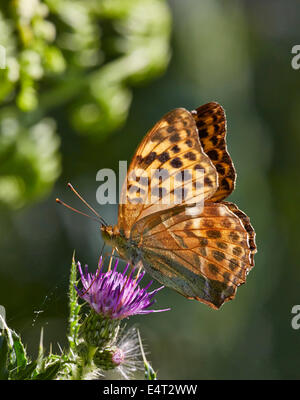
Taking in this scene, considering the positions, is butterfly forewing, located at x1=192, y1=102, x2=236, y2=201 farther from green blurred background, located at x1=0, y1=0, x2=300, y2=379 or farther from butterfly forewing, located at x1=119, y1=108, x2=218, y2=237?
green blurred background, located at x1=0, y1=0, x2=300, y2=379

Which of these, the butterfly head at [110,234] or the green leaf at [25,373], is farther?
the butterfly head at [110,234]

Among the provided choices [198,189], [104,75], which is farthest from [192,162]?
[104,75]

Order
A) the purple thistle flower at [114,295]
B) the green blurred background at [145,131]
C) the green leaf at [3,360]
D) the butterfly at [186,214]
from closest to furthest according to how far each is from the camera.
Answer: the green leaf at [3,360]
the purple thistle flower at [114,295]
the butterfly at [186,214]
the green blurred background at [145,131]

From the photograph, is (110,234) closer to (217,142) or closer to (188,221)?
(188,221)

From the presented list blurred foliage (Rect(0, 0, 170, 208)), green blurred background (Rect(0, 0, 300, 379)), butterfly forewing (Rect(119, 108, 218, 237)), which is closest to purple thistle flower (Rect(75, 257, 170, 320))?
green blurred background (Rect(0, 0, 300, 379))

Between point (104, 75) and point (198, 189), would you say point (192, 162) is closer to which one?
point (198, 189)

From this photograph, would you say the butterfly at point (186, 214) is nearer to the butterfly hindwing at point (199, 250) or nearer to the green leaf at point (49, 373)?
the butterfly hindwing at point (199, 250)

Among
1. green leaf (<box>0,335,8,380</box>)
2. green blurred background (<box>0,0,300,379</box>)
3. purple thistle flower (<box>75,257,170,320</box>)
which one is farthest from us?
green blurred background (<box>0,0,300,379</box>)

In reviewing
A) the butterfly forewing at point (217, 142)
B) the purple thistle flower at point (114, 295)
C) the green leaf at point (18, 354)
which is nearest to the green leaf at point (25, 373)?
the green leaf at point (18, 354)
